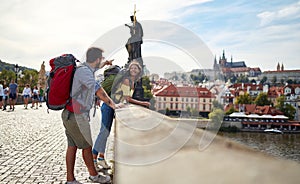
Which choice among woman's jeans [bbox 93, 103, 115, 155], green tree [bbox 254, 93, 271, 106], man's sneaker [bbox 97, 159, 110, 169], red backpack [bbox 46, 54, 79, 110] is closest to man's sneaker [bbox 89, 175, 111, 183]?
man's sneaker [bbox 97, 159, 110, 169]

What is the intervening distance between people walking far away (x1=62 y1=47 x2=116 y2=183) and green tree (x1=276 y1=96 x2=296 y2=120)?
75402 millimetres

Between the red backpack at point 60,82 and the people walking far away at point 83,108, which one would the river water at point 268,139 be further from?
the red backpack at point 60,82

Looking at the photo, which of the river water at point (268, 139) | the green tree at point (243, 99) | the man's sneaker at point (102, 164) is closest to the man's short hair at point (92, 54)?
the man's sneaker at point (102, 164)

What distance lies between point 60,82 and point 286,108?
7888 cm

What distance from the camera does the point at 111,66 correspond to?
331 centimetres

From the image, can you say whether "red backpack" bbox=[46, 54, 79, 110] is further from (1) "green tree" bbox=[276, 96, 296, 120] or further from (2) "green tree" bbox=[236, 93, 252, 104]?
(2) "green tree" bbox=[236, 93, 252, 104]

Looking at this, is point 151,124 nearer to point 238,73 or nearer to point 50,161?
point 50,161

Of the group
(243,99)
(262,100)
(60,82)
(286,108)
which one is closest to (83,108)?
(60,82)

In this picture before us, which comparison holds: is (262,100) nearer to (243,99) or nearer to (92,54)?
(243,99)

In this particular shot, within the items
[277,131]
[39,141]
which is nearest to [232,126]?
[277,131]

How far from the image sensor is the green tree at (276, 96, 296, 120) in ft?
238

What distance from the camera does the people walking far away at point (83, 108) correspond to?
2557mm

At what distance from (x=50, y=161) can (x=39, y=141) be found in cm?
182

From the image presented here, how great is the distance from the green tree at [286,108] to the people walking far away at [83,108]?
75402 mm
